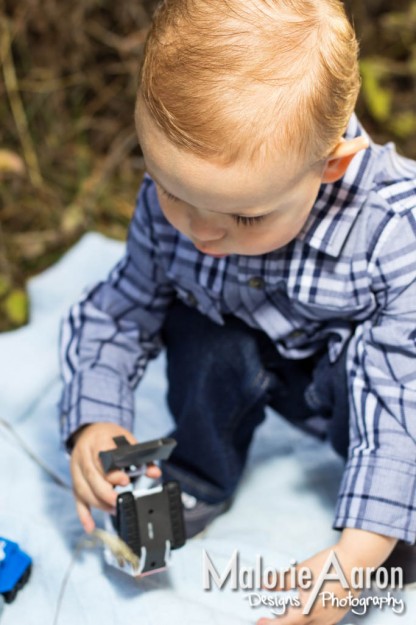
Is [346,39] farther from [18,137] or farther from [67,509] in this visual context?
[18,137]

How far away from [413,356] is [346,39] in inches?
14.4

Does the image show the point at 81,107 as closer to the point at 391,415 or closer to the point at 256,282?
the point at 256,282

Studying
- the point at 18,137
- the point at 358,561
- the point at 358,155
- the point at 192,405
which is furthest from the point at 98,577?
the point at 18,137

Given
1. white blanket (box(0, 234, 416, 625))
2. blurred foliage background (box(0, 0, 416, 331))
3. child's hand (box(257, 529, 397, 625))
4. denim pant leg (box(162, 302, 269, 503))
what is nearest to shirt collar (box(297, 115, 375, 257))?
denim pant leg (box(162, 302, 269, 503))

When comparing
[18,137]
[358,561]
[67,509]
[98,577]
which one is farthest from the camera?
[18,137]

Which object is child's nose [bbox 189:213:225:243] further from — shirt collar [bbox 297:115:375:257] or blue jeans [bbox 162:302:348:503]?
blue jeans [bbox 162:302:348:503]

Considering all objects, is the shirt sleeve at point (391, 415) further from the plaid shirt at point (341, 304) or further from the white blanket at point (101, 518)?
the white blanket at point (101, 518)

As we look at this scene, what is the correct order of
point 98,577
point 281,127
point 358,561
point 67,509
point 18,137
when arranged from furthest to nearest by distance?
point 18,137 < point 67,509 < point 98,577 < point 358,561 < point 281,127

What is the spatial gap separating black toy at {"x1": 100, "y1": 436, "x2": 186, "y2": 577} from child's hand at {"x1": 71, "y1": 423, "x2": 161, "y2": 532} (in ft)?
0.06

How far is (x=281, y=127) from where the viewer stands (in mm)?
926

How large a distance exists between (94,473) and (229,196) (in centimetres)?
42

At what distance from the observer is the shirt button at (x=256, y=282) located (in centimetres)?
117

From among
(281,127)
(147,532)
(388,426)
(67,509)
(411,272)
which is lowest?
(67,509)

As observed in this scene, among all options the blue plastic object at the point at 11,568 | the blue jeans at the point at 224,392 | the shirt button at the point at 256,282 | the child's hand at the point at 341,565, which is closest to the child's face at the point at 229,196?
the shirt button at the point at 256,282
